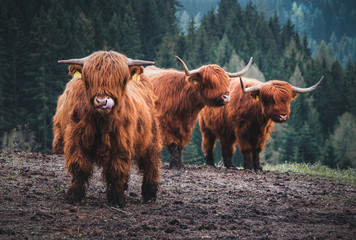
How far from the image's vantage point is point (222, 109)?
8.75m

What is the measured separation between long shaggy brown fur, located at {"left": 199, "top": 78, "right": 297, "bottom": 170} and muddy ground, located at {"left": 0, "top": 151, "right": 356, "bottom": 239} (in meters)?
1.60

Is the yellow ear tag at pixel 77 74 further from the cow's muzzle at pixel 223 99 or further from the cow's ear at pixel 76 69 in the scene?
the cow's muzzle at pixel 223 99

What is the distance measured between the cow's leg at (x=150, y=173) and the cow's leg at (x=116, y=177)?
1.71 feet

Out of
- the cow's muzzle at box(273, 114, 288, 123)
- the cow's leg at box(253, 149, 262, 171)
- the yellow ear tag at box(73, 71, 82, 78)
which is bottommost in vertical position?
the cow's leg at box(253, 149, 262, 171)

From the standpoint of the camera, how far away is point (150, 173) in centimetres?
493

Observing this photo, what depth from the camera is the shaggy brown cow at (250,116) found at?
780cm

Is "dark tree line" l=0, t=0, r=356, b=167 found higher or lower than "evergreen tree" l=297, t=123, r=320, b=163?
higher

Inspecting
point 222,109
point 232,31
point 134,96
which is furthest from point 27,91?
point 232,31

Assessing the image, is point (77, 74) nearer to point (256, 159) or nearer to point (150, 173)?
point (150, 173)

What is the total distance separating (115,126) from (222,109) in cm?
482

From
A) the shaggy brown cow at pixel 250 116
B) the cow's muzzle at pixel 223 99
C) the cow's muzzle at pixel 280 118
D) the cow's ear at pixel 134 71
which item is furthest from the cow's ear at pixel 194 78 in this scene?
the cow's ear at pixel 134 71

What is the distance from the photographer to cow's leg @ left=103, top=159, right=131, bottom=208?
13.9 ft

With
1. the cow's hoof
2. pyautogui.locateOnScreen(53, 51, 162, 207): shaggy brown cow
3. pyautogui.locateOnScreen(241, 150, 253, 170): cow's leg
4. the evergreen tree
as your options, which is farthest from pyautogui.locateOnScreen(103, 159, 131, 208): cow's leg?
the evergreen tree

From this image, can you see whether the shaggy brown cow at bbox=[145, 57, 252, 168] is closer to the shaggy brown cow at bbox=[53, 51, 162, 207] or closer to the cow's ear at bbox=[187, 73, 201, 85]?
the cow's ear at bbox=[187, 73, 201, 85]
